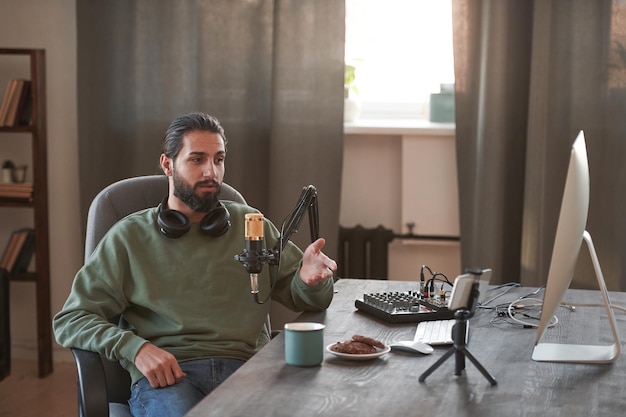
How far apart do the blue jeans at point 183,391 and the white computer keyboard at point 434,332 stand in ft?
1.46

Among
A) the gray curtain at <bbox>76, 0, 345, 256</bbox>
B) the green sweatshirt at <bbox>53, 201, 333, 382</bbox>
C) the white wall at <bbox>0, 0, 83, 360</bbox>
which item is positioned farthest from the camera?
the white wall at <bbox>0, 0, 83, 360</bbox>

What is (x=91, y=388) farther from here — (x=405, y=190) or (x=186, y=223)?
(x=405, y=190)

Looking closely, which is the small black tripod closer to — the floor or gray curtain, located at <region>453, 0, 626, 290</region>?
gray curtain, located at <region>453, 0, 626, 290</region>

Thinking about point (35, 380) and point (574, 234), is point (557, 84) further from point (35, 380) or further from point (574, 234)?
point (35, 380)

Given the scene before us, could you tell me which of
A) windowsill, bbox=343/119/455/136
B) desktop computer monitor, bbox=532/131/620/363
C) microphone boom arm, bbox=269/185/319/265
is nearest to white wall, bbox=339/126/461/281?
windowsill, bbox=343/119/455/136

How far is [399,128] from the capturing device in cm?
379

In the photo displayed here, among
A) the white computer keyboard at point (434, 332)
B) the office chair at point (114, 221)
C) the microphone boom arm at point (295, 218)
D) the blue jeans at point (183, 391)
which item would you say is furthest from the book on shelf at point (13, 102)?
the white computer keyboard at point (434, 332)

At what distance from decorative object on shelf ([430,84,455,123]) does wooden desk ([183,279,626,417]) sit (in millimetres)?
1946

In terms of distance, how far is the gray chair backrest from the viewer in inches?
93.7

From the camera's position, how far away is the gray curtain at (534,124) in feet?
11.2

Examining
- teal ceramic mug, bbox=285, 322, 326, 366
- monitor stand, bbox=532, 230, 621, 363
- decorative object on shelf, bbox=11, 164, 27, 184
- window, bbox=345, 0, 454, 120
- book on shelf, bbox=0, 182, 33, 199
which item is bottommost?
monitor stand, bbox=532, 230, 621, 363

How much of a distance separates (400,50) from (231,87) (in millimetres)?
754

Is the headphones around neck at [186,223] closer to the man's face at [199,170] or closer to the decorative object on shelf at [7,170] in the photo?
the man's face at [199,170]

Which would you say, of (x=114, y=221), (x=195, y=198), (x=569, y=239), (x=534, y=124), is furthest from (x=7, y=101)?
(x=569, y=239)
